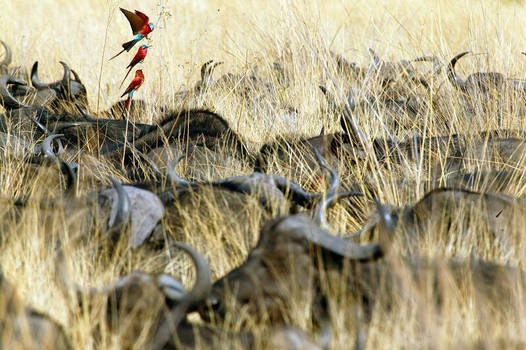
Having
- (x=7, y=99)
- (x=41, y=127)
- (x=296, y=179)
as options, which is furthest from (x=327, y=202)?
(x=7, y=99)

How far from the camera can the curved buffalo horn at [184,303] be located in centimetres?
288

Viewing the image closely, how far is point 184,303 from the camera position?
2.99m

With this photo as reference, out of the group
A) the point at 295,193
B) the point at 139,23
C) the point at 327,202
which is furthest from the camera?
the point at 139,23

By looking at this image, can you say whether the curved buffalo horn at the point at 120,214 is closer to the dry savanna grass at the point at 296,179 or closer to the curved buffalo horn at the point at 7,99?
the dry savanna grass at the point at 296,179

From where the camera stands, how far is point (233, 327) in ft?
10.1

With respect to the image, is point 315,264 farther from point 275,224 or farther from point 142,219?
point 142,219

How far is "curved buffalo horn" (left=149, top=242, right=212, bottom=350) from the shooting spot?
113 inches

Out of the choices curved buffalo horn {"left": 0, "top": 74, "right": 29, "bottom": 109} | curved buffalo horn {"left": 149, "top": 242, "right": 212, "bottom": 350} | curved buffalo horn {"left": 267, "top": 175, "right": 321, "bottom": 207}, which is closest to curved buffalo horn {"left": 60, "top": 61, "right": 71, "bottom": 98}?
curved buffalo horn {"left": 0, "top": 74, "right": 29, "bottom": 109}

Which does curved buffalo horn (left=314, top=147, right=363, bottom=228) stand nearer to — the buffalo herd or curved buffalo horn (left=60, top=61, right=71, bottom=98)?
the buffalo herd

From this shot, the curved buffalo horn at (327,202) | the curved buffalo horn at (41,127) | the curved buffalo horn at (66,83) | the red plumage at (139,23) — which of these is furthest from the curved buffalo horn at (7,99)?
the curved buffalo horn at (327,202)

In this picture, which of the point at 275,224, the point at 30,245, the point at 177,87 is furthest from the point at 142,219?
the point at 177,87

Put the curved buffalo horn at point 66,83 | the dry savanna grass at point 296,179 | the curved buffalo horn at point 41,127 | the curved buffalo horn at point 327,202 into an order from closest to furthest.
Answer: the dry savanna grass at point 296,179 → the curved buffalo horn at point 327,202 → the curved buffalo horn at point 41,127 → the curved buffalo horn at point 66,83

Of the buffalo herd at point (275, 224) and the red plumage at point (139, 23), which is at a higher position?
the red plumage at point (139, 23)

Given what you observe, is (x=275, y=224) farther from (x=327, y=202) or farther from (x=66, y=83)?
(x=66, y=83)
